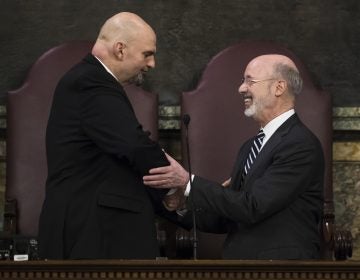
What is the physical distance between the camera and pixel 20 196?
462cm

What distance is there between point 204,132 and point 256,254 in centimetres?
123

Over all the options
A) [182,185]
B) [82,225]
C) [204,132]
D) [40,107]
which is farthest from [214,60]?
[82,225]

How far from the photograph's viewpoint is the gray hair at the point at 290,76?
3.86m

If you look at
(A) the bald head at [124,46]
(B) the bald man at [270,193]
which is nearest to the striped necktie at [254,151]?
(B) the bald man at [270,193]

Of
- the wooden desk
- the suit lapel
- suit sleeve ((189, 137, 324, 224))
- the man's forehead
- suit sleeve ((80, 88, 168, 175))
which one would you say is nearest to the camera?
the wooden desk

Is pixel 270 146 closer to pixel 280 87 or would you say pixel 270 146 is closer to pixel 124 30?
pixel 280 87

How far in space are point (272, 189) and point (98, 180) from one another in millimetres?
601

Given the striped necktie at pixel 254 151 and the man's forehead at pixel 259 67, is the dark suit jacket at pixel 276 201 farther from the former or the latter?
the man's forehead at pixel 259 67

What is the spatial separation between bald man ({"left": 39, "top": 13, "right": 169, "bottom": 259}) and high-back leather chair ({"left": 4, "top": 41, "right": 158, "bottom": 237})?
1.16 m

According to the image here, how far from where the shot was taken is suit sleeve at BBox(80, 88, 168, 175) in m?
3.36

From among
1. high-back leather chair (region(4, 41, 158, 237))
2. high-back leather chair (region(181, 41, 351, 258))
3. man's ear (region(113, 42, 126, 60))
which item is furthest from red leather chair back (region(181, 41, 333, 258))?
man's ear (region(113, 42, 126, 60))

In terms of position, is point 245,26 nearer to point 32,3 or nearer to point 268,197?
point 32,3

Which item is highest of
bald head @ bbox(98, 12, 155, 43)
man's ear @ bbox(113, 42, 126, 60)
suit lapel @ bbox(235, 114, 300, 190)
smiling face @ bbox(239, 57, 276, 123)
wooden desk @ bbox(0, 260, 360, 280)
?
bald head @ bbox(98, 12, 155, 43)

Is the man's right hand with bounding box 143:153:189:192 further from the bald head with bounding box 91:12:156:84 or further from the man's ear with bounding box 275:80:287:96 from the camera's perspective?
the man's ear with bounding box 275:80:287:96
